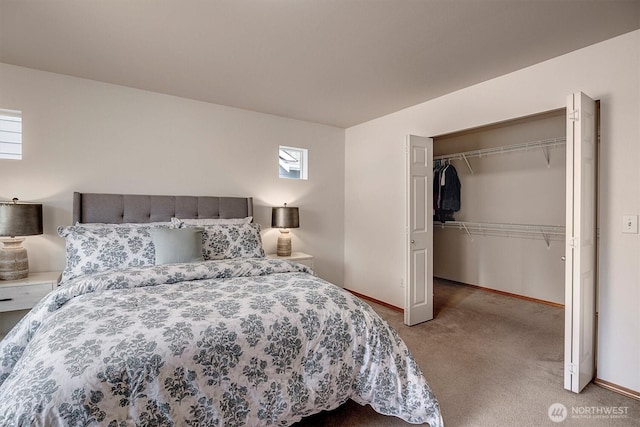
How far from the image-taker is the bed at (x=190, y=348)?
110cm

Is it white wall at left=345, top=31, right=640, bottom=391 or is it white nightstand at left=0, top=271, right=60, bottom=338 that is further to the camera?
white nightstand at left=0, top=271, right=60, bottom=338

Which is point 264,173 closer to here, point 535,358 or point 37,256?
point 37,256

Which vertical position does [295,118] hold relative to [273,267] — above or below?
above

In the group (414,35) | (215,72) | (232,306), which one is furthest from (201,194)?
(414,35)

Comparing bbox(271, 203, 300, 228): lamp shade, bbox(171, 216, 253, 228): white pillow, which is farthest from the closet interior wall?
bbox(171, 216, 253, 228): white pillow

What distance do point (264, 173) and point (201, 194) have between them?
0.79m

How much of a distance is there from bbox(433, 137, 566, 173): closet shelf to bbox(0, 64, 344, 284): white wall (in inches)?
73.4

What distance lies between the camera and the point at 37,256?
262cm

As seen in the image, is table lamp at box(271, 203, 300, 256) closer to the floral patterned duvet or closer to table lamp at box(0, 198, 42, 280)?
the floral patterned duvet

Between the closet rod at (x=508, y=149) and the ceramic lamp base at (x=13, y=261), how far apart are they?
4.94 metres

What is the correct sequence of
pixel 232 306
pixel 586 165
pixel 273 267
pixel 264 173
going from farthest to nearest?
pixel 264 173 → pixel 273 267 → pixel 586 165 → pixel 232 306

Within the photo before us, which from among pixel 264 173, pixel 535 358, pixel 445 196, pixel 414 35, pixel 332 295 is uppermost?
pixel 414 35

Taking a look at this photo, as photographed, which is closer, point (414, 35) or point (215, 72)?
point (414, 35)

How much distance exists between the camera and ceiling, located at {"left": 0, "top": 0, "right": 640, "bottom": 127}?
70.7 inches
